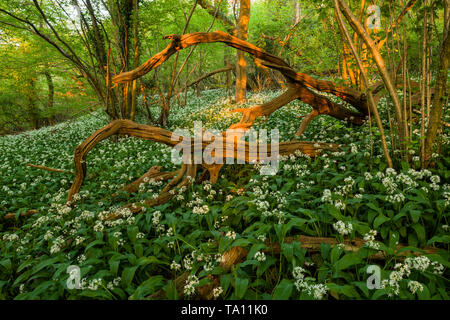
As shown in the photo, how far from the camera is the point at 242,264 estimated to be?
2234 mm

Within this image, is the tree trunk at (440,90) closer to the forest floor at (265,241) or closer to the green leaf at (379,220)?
the forest floor at (265,241)

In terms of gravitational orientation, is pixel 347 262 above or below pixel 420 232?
below

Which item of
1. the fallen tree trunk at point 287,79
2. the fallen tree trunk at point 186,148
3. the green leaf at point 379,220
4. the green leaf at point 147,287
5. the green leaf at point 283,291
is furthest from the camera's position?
the fallen tree trunk at point 186,148

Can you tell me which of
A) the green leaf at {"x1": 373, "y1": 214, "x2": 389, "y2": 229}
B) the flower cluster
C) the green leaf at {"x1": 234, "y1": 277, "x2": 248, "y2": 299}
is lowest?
the green leaf at {"x1": 234, "y1": 277, "x2": 248, "y2": 299}

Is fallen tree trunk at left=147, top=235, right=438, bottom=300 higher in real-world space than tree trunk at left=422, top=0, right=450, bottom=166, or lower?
lower

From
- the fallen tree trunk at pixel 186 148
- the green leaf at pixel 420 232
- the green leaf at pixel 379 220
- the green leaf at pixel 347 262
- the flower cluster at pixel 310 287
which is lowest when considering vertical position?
the flower cluster at pixel 310 287

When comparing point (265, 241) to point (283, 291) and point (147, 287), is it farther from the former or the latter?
point (147, 287)

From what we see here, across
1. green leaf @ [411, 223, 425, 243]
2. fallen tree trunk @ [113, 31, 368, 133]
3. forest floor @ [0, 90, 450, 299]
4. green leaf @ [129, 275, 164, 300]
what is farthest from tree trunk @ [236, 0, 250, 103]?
green leaf @ [129, 275, 164, 300]

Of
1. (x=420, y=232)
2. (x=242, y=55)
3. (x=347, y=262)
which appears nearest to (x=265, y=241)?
(x=347, y=262)

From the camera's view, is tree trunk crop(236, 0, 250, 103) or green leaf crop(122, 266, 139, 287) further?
tree trunk crop(236, 0, 250, 103)

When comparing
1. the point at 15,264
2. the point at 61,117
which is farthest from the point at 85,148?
the point at 61,117

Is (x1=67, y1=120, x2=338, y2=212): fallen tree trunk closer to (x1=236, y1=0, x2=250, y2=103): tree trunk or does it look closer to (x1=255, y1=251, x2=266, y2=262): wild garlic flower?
(x1=255, y1=251, x2=266, y2=262): wild garlic flower

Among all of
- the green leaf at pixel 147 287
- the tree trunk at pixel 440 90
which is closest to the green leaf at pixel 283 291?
the green leaf at pixel 147 287

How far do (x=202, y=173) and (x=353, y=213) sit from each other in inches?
113
